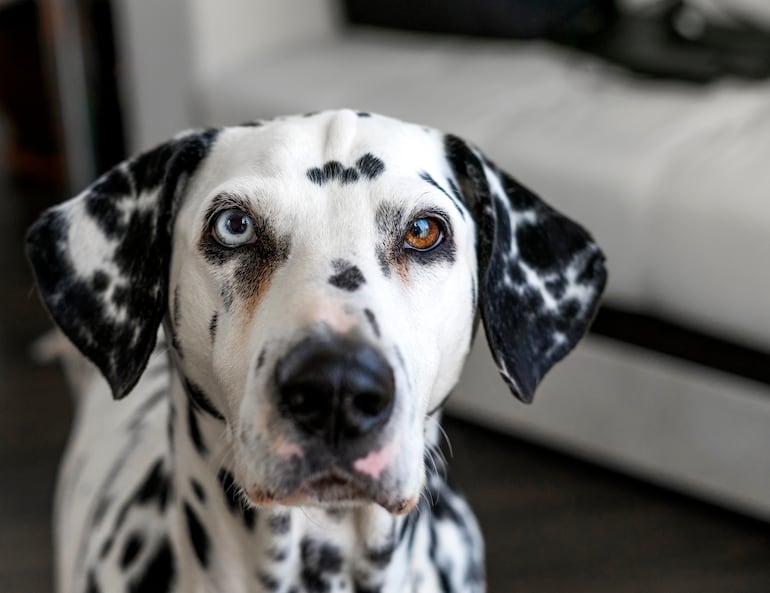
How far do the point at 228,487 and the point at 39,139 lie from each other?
9.76 feet

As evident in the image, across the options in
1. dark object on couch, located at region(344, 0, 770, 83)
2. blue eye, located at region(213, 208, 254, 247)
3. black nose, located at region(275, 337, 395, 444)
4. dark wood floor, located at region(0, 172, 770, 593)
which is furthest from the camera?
dark object on couch, located at region(344, 0, 770, 83)

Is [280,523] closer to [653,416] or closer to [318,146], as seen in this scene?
[318,146]

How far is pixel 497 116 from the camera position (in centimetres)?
239

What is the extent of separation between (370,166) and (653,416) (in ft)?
4.10

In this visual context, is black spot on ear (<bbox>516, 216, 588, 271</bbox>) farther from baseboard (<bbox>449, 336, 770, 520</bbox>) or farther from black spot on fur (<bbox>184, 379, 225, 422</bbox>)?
baseboard (<bbox>449, 336, 770, 520</bbox>)

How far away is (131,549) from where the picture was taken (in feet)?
4.10

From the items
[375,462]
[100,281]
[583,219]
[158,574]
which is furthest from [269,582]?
[583,219]

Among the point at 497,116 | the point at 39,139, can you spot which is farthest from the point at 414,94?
the point at 39,139

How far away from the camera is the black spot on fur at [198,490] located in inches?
45.9

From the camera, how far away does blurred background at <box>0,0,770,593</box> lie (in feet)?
6.79

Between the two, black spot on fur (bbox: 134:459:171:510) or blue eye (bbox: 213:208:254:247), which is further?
black spot on fur (bbox: 134:459:171:510)

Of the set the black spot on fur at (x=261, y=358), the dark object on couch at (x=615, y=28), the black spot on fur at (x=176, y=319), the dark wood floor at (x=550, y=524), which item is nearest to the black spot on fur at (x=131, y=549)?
the black spot on fur at (x=176, y=319)

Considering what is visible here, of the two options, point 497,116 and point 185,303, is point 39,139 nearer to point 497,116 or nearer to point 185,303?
point 497,116

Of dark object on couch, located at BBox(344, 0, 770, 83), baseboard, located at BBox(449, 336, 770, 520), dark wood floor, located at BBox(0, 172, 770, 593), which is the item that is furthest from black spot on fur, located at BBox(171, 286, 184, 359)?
dark object on couch, located at BBox(344, 0, 770, 83)
